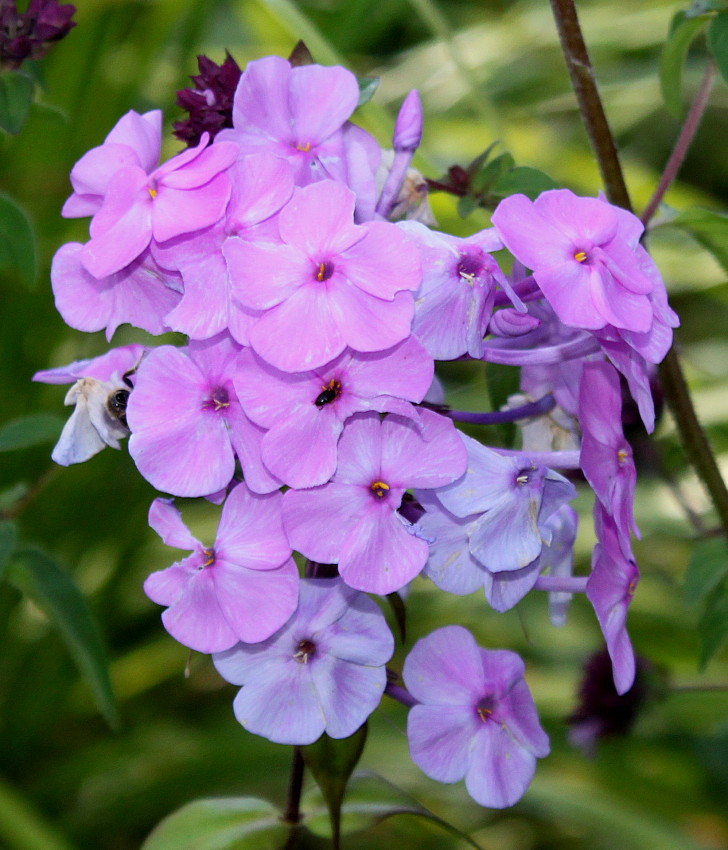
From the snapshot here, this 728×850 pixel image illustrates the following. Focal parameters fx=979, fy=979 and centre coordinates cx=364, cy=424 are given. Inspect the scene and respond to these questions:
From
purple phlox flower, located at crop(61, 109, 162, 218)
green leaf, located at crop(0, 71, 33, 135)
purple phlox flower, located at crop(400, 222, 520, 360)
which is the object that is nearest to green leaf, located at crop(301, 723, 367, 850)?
purple phlox flower, located at crop(400, 222, 520, 360)

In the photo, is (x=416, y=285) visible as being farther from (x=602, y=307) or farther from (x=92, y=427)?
(x=92, y=427)

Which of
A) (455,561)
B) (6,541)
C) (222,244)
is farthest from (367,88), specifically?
(6,541)

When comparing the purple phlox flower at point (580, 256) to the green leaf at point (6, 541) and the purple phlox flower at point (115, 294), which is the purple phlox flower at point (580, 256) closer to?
the purple phlox flower at point (115, 294)

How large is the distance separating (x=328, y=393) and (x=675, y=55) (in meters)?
0.44

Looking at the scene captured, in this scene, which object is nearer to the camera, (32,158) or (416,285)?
(416,285)

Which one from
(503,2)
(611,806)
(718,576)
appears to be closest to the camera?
(718,576)

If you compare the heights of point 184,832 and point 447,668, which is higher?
point 447,668

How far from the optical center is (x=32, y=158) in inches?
55.0

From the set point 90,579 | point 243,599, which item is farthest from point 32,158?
point 243,599

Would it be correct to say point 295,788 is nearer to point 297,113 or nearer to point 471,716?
point 471,716

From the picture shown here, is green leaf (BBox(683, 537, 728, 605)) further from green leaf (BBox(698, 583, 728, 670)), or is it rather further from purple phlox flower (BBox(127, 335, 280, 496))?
purple phlox flower (BBox(127, 335, 280, 496))

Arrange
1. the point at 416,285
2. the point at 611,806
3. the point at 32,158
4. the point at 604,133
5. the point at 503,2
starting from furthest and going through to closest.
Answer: the point at 503,2 → the point at 32,158 → the point at 611,806 → the point at 604,133 → the point at 416,285

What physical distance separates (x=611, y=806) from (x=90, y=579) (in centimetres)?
84

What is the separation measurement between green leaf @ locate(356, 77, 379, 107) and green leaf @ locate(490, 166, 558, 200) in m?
0.10
